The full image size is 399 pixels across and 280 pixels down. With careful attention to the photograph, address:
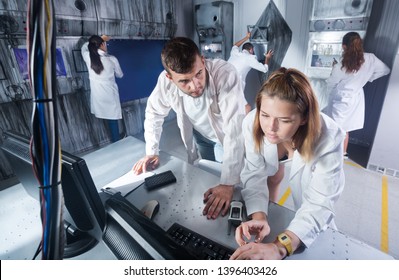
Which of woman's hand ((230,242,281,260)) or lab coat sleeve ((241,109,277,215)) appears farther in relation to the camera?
lab coat sleeve ((241,109,277,215))

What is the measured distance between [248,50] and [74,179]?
3.29 m

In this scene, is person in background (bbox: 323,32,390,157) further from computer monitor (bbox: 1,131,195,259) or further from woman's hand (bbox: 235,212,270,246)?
computer monitor (bbox: 1,131,195,259)

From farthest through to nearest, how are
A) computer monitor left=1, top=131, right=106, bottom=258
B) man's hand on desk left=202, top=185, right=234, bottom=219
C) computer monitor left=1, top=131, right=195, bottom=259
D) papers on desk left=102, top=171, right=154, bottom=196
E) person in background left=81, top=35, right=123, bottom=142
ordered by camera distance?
person in background left=81, top=35, right=123, bottom=142
papers on desk left=102, top=171, right=154, bottom=196
man's hand on desk left=202, top=185, right=234, bottom=219
computer monitor left=1, top=131, right=106, bottom=258
computer monitor left=1, top=131, right=195, bottom=259

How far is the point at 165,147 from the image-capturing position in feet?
11.1

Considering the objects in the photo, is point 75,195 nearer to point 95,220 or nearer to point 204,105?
point 95,220

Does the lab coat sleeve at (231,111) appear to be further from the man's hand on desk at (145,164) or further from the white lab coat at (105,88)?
the white lab coat at (105,88)

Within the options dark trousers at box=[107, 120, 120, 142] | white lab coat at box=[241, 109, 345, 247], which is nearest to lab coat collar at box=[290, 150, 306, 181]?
white lab coat at box=[241, 109, 345, 247]

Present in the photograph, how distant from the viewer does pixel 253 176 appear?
1091mm

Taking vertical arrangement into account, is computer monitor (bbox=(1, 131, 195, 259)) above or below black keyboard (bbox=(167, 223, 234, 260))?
above

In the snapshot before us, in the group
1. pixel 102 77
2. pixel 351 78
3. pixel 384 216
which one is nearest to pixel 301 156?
pixel 384 216

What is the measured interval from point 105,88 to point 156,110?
6.21ft

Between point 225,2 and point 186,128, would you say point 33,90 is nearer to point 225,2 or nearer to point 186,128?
point 186,128

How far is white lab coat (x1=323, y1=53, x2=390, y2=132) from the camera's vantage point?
96.7 inches

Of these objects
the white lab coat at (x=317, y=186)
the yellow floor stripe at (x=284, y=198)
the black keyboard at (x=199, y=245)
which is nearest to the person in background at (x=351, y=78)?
the yellow floor stripe at (x=284, y=198)
